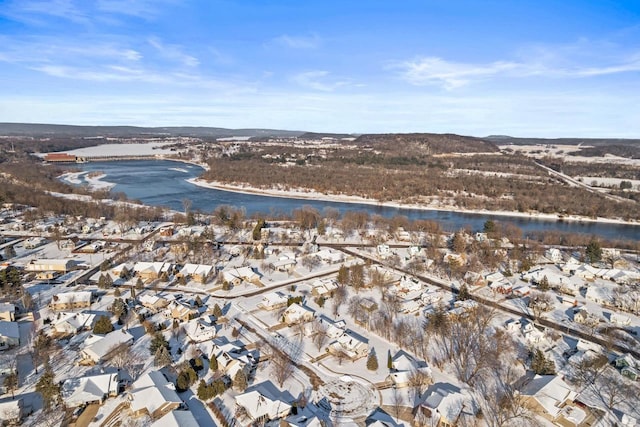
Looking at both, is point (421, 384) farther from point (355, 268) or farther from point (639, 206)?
point (639, 206)

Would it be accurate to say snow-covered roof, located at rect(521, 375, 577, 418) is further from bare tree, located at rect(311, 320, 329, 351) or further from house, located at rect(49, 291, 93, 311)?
house, located at rect(49, 291, 93, 311)

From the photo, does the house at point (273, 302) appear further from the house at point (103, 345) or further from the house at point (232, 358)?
the house at point (103, 345)

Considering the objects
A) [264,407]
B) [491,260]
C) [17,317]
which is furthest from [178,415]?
[491,260]

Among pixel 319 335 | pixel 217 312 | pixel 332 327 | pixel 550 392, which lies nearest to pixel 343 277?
pixel 332 327

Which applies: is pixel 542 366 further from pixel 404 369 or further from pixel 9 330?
pixel 9 330

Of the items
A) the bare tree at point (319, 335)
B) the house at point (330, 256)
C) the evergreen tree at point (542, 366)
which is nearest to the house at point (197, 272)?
the house at point (330, 256)

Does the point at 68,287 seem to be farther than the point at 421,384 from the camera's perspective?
Yes

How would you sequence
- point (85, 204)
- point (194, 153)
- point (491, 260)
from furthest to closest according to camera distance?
Result: point (194, 153), point (85, 204), point (491, 260)
